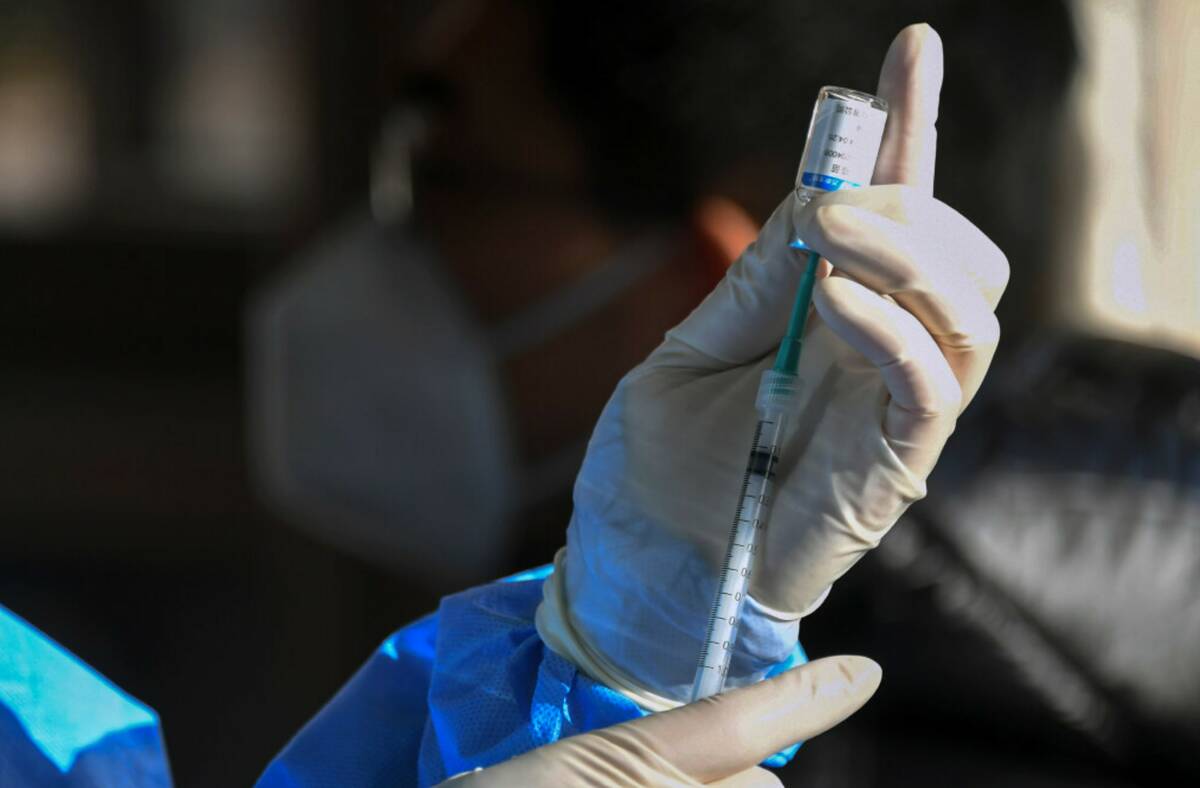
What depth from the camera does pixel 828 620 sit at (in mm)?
1264

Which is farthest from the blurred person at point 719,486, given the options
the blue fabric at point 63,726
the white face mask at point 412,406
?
the white face mask at point 412,406

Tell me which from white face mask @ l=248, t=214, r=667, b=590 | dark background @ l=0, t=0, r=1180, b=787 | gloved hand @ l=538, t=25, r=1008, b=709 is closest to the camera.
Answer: gloved hand @ l=538, t=25, r=1008, b=709

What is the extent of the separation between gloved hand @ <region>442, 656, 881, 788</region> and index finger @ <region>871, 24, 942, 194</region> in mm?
272

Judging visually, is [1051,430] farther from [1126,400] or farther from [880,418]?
[880,418]

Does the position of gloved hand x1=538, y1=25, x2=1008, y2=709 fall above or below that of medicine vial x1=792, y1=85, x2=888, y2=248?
below

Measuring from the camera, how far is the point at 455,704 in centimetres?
63

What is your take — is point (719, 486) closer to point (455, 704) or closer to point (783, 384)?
point (783, 384)

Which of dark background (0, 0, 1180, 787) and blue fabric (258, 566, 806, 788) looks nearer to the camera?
blue fabric (258, 566, 806, 788)

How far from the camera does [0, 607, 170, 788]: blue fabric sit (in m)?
0.71

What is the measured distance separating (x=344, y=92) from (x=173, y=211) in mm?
999

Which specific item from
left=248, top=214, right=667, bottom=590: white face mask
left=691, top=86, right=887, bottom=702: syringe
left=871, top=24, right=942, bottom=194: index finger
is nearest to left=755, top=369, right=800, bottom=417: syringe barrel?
left=691, top=86, right=887, bottom=702: syringe

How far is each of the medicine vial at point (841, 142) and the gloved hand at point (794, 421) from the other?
0.05ft

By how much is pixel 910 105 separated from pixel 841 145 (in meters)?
0.06

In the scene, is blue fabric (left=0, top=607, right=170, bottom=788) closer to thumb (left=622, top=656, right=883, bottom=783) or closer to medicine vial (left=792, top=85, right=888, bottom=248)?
thumb (left=622, top=656, right=883, bottom=783)
